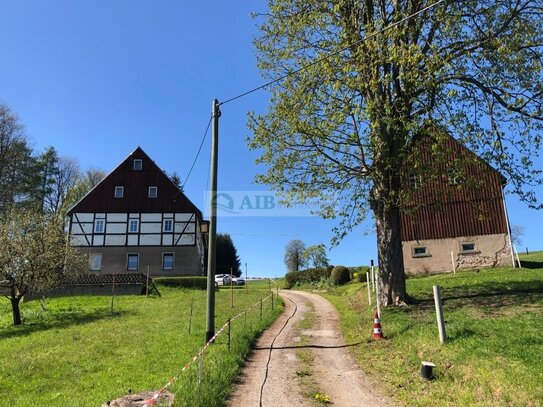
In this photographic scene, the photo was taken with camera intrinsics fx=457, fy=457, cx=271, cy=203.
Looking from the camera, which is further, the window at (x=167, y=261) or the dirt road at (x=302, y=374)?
the window at (x=167, y=261)

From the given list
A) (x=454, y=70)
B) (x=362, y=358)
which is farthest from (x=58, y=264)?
(x=454, y=70)

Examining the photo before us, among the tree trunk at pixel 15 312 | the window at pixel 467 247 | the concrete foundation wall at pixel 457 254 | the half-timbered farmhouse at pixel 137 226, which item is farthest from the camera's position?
the half-timbered farmhouse at pixel 137 226

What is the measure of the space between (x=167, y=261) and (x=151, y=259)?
1.46 meters

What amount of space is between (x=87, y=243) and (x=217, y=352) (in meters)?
35.7

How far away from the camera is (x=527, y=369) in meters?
6.66

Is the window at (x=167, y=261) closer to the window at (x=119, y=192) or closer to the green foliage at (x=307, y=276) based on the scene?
the window at (x=119, y=192)

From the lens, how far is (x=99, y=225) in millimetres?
43062

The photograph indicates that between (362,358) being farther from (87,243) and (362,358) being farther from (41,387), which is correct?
(87,243)

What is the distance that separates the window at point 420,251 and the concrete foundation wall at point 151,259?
69.8ft

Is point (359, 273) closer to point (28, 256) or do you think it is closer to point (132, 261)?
point (132, 261)

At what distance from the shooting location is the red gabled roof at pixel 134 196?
43.4 metres

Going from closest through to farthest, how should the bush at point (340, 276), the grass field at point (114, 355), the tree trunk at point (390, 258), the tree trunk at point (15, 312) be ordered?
the grass field at point (114, 355), the tree trunk at point (390, 258), the tree trunk at point (15, 312), the bush at point (340, 276)

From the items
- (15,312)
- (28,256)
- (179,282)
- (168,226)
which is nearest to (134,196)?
(168,226)

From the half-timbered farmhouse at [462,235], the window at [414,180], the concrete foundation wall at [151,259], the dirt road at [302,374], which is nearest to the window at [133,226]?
the concrete foundation wall at [151,259]
